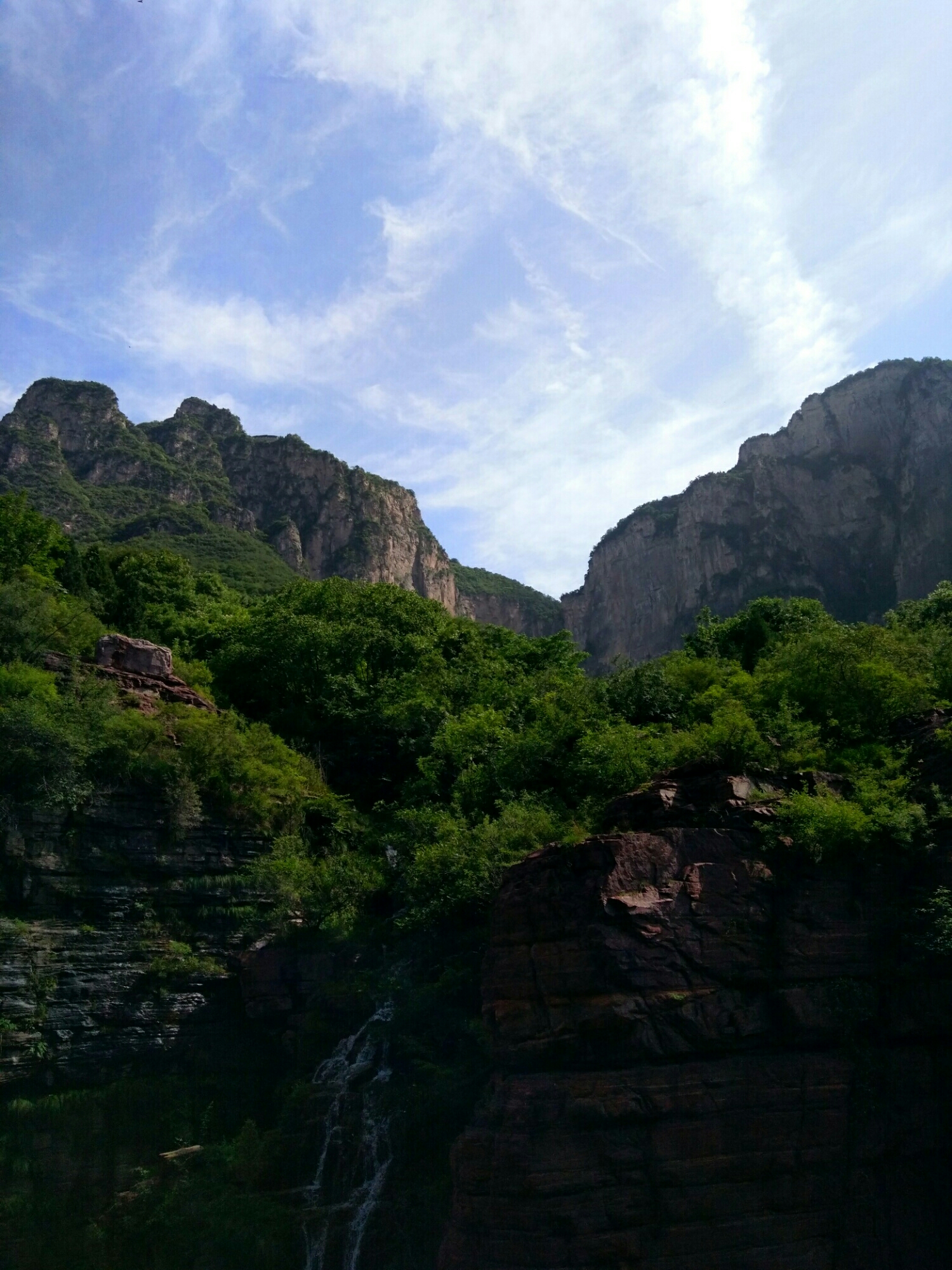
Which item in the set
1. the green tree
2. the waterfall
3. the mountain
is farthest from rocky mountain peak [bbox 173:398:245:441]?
the waterfall

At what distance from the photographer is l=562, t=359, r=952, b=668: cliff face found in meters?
102

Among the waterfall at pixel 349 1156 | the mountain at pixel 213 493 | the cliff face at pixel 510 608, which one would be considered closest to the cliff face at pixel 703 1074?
the waterfall at pixel 349 1156

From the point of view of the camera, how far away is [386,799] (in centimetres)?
3706

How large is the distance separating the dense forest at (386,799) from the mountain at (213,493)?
167 ft

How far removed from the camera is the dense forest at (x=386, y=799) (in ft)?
74.9

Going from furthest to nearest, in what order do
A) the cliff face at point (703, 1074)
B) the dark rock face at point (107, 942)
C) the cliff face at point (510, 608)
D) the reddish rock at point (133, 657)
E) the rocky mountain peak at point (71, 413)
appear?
the cliff face at point (510, 608) < the rocky mountain peak at point (71, 413) < the reddish rock at point (133, 657) < the dark rock face at point (107, 942) < the cliff face at point (703, 1074)

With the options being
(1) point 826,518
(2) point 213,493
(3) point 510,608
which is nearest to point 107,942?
(2) point 213,493

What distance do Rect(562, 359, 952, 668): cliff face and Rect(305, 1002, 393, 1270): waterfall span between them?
73075 mm

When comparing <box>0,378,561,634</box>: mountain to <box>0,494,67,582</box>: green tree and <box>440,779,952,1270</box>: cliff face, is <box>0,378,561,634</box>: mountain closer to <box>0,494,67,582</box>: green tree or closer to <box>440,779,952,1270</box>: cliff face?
<box>0,494,67,582</box>: green tree

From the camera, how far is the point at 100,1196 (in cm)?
2436

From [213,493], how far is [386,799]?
87526mm

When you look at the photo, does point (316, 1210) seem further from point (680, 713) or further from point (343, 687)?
point (343, 687)

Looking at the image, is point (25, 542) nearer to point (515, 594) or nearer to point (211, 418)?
point (211, 418)

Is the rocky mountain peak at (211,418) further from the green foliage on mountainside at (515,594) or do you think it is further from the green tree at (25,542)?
the green tree at (25,542)
